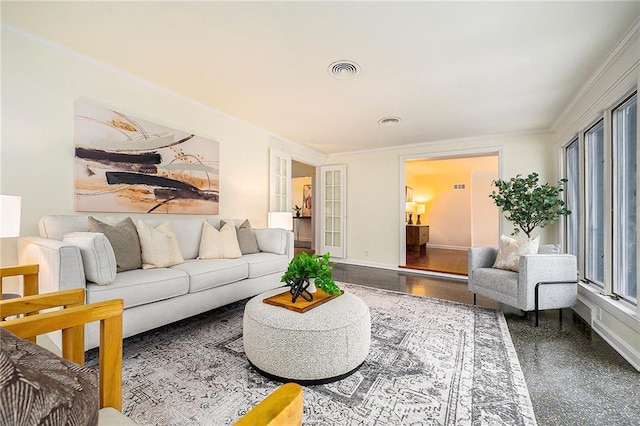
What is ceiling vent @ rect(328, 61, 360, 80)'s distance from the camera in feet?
8.47

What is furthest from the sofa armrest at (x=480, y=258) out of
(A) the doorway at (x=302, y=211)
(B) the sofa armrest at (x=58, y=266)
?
(A) the doorway at (x=302, y=211)

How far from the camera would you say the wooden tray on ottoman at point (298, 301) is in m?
1.83

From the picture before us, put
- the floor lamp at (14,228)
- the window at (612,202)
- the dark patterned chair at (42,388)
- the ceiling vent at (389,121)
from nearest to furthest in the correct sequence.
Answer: the dark patterned chair at (42,388) < the floor lamp at (14,228) < the window at (612,202) < the ceiling vent at (389,121)

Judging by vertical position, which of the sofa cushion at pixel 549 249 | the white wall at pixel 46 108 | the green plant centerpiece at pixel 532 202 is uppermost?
the white wall at pixel 46 108

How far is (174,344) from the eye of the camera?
219cm

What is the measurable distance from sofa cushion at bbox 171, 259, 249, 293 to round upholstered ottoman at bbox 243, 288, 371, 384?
86 centimetres

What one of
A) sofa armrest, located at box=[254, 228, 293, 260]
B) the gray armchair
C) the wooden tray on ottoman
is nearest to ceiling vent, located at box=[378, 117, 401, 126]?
sofa armrest, located at box=[254, 228, 293, 260]

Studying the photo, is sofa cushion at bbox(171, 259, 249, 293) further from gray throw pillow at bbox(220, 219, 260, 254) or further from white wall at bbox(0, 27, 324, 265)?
white wall at bbox(0, 27, 324, 265)

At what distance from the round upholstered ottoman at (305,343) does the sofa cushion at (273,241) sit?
1.74m

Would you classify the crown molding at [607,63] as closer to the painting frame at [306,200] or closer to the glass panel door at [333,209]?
the glass panel door at [333,209]

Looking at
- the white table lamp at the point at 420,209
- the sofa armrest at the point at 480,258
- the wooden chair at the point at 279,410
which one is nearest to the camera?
the wooden chair at the point at 279,410

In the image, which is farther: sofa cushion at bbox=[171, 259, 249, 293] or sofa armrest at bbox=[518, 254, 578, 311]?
sofa armrest at bbox=[518, 254, 578, 311]

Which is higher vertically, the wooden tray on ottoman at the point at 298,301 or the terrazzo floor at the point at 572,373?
the wooden tray on ottoman at the point at 298,301

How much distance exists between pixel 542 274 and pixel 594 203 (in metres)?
1.24
